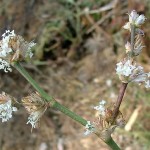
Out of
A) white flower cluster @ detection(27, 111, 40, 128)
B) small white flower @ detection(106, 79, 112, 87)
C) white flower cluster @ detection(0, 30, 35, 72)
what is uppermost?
small white flower @ detection(106, 79, 112, 87)

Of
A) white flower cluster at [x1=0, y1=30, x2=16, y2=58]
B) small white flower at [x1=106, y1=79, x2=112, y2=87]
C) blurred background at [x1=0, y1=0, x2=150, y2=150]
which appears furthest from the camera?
small white flower at [x1=106, y1=79, x2=112, y2=87]

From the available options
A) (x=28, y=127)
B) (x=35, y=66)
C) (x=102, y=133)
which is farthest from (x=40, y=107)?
(x=35, y=66)

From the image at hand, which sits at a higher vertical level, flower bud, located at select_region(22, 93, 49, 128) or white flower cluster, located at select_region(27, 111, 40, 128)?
flower bud, located at select_region(22, 93, 49, 128)

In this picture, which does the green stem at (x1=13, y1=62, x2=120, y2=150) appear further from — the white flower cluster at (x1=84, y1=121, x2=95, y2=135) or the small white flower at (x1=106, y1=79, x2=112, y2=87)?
the small white flower at (x1=106, y1=79, x2=112, y2=87)

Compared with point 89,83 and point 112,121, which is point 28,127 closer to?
point 89,83

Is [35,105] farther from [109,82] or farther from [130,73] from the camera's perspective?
[109,82]

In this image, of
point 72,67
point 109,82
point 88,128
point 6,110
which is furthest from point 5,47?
point 72,67

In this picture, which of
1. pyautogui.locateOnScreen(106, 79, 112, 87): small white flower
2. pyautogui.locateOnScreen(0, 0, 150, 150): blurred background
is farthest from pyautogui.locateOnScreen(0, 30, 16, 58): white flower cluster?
pyautogui.locateOnScreen(106, 79, 112, 87): small white flower
